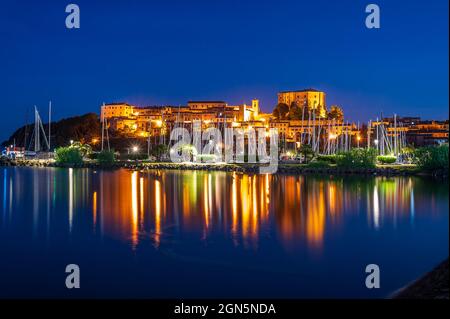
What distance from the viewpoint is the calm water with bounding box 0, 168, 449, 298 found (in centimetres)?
911

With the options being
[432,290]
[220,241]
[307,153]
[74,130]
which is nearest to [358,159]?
[307,153]

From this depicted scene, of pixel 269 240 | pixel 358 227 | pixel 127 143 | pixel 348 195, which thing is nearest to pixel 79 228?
pixel 269 240

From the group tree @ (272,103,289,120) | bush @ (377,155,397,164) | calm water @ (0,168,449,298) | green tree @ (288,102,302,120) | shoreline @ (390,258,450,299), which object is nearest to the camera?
shoreline @ (390,258,450,299)

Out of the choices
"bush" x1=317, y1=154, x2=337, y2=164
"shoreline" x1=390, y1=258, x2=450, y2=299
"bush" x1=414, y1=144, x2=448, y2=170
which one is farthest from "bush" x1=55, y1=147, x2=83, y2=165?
"shoreline" x1=390, y1=258, x2=450, y2=299

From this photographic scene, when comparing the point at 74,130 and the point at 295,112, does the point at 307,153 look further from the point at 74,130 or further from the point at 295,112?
the point at 74,130

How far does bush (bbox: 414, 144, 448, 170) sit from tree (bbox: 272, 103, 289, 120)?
148 ft

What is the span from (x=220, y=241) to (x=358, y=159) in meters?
24.2

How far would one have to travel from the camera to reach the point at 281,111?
78875mm

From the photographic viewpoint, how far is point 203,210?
18203 millimetres

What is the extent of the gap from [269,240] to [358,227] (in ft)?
11.3

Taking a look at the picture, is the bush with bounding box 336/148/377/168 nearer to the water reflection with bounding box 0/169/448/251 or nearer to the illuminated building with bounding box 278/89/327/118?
the water reflection with bounding box 0/169/448/251
